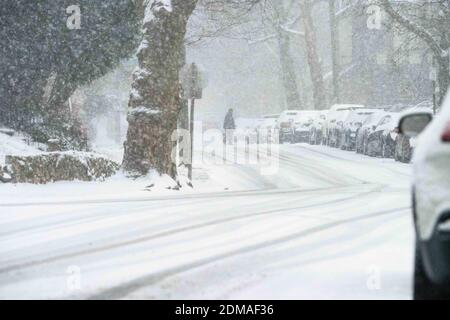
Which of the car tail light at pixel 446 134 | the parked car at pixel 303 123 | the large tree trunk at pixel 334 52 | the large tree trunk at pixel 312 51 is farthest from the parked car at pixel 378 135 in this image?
the car tail light at pixel 446 134

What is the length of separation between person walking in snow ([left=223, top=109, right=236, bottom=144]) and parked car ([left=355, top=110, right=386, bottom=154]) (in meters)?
10.1

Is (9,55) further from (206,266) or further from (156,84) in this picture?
(206,266)

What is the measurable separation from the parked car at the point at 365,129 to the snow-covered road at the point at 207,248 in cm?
1647

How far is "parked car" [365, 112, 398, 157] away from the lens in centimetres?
2807

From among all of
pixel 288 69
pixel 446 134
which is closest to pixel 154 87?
pixel 446 134

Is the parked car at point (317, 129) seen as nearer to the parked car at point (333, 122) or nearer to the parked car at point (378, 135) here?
the parked car at point (333, 122)

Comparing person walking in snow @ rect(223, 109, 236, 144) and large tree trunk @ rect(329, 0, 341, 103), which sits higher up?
large tree trunk @ rect(329, 0, 341, 103)

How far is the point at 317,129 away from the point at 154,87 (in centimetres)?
2257

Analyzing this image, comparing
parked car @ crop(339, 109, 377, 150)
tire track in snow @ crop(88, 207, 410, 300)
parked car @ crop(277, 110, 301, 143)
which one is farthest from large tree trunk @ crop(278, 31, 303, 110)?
tire track in snow @ crop(88, 207, 410, 300)

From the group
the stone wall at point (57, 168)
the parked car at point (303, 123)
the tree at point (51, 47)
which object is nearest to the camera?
the stone wall at point (57, 168)

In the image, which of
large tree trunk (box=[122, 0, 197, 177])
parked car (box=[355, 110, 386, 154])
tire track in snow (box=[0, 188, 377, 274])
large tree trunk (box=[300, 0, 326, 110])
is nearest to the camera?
tire track in snow (box=[0, 188, 377, 274])

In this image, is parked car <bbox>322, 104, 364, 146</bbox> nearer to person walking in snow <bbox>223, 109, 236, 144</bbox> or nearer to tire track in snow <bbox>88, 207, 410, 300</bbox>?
person walking in snow <bbox>223, 109, 236, 144</bbox>

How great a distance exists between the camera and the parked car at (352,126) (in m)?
33.0
